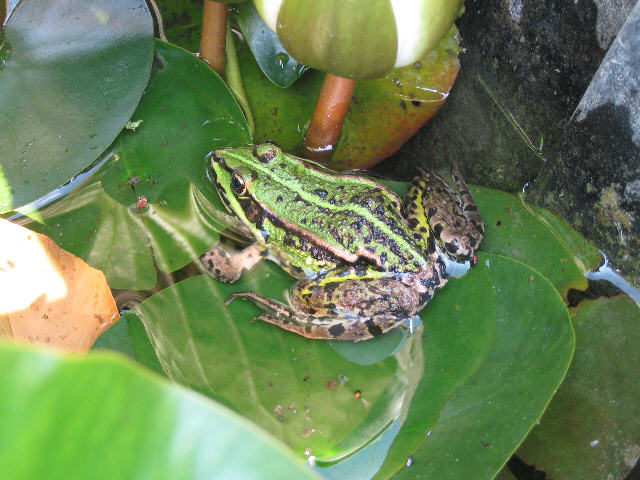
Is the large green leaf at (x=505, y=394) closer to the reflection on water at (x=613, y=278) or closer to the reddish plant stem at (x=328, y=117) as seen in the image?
the reflection on water at (x=613, y=278)

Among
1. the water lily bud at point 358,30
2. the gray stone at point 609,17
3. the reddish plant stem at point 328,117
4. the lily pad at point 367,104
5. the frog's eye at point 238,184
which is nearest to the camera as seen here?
the water lily bud at point 358,30

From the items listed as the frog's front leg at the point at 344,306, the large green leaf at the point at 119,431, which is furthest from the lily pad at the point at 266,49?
the large green leaf at the point at 119,431

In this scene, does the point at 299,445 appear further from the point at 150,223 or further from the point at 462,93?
the point at 462,93

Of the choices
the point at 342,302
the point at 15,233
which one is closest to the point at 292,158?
the point at 342,302

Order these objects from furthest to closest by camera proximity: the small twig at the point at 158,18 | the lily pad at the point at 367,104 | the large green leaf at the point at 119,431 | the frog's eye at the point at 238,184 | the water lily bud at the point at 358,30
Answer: the small twig at the point at 158,18 → the lily pad at the point at 367,104 → the frog's eye at the point at 238,184 → the water lily bud at the point at 358,30 → the large green leaf at the point at 119,431

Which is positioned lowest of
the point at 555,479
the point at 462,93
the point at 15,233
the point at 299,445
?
the point at 555,479

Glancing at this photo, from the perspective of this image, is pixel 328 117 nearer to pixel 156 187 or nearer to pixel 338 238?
pixel 338 238
